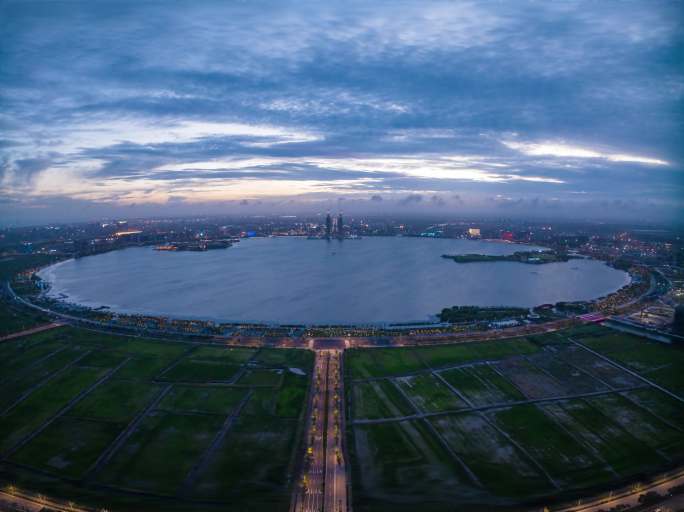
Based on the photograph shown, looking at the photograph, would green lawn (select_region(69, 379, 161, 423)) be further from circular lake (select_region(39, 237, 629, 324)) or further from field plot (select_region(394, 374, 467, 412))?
field plot (select_region(394, 374, 467, 412))

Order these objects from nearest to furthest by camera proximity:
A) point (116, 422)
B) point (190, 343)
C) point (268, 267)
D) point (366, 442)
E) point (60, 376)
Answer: point (366, 442), point (116, 422), point (60, 376), point (190, 343), point (268, 267)

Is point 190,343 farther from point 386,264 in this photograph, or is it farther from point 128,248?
point 128,248

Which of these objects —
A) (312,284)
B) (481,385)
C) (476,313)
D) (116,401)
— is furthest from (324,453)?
(312,284)

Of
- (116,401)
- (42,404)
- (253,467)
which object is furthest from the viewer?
(116,401)

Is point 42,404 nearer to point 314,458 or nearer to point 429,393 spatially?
point 314,458

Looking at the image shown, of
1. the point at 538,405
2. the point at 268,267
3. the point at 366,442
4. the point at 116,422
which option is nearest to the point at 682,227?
the point at 268,267

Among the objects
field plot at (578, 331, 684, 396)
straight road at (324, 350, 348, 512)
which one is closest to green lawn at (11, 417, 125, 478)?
straight road at (324, 350, 348, 512)
